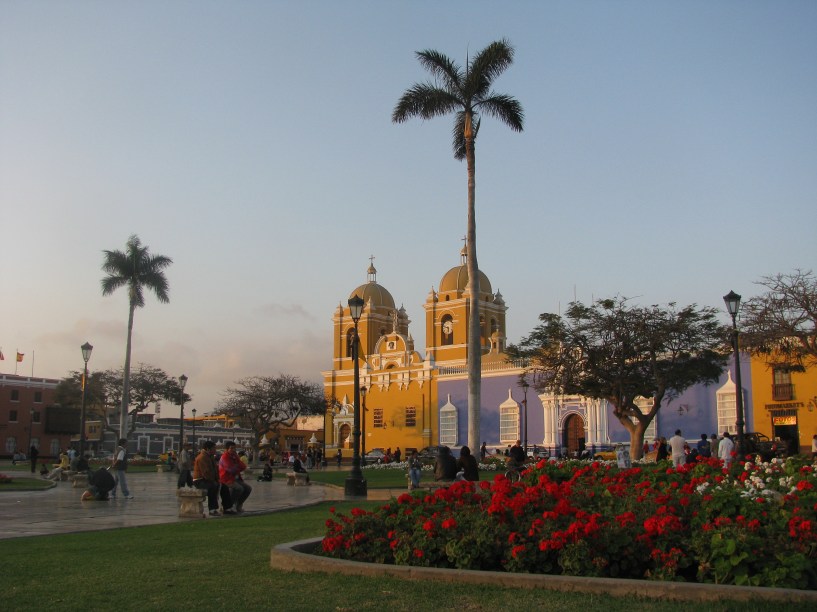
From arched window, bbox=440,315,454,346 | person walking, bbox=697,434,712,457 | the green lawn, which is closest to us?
the green lawn

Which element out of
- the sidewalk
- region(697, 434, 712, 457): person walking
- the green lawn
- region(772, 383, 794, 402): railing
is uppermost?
region(772, 383, 794, 402): railing

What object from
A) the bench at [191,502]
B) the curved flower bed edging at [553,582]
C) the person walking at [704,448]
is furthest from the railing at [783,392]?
the curved flower bed edging at [553,582]

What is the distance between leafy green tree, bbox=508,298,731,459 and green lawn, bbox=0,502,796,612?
22.5 m

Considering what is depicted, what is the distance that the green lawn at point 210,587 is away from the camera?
5.64 m

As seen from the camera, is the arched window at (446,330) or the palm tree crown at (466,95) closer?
the palm tree crown at (466,95)

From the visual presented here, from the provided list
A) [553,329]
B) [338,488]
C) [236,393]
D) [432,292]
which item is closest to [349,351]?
[432,292]

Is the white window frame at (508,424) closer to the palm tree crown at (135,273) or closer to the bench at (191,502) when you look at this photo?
the palm tree crown at (135,273)

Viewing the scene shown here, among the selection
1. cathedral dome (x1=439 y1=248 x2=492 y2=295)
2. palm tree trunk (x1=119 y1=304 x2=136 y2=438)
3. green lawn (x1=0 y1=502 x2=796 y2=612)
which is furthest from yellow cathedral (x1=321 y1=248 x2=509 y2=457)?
green lawn (x1=0 y1=502 x2=796 y2=612)

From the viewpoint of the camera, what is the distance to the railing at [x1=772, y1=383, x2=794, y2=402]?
1490 inches

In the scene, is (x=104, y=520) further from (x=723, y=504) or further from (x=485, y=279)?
(x=485, y=279)

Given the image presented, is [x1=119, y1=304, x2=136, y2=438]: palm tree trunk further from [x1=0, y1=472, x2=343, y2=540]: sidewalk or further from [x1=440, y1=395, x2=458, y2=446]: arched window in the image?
[x1=440, y1=395, x2=458, y2=446]: arched window

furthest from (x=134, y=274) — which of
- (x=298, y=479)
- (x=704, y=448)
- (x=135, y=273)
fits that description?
(x=704, y=448)

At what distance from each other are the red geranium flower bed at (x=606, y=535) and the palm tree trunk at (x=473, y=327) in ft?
36.6

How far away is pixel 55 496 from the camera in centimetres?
2022
